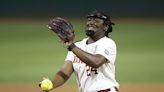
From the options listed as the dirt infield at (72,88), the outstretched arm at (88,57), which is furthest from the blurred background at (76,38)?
the outstretched arm at (88,57)

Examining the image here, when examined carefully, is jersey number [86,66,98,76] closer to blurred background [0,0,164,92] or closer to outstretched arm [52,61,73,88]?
outstretched arm [52,61,73,88]

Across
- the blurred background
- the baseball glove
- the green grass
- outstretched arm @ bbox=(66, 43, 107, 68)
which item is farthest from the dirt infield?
the baseball glove

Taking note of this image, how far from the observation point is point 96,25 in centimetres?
482

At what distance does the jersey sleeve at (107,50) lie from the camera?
4.62 m

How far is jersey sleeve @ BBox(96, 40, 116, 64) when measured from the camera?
462 centimetres

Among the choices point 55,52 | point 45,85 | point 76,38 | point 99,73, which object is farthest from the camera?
point 76,38

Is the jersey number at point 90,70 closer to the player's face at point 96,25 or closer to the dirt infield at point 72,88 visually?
the player's face at point 96,25

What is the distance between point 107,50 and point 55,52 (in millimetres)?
8062

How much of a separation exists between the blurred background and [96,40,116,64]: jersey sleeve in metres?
5.24

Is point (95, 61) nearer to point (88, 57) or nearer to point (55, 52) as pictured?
point (88, 57)

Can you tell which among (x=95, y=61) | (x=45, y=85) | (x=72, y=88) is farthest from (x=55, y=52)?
(x=95, y=61)

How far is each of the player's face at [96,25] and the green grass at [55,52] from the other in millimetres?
5320

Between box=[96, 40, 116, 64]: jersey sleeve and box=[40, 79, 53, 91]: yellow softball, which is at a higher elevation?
box=[96, 40, 116, 64]: jersey sleeve

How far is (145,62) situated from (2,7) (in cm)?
719
